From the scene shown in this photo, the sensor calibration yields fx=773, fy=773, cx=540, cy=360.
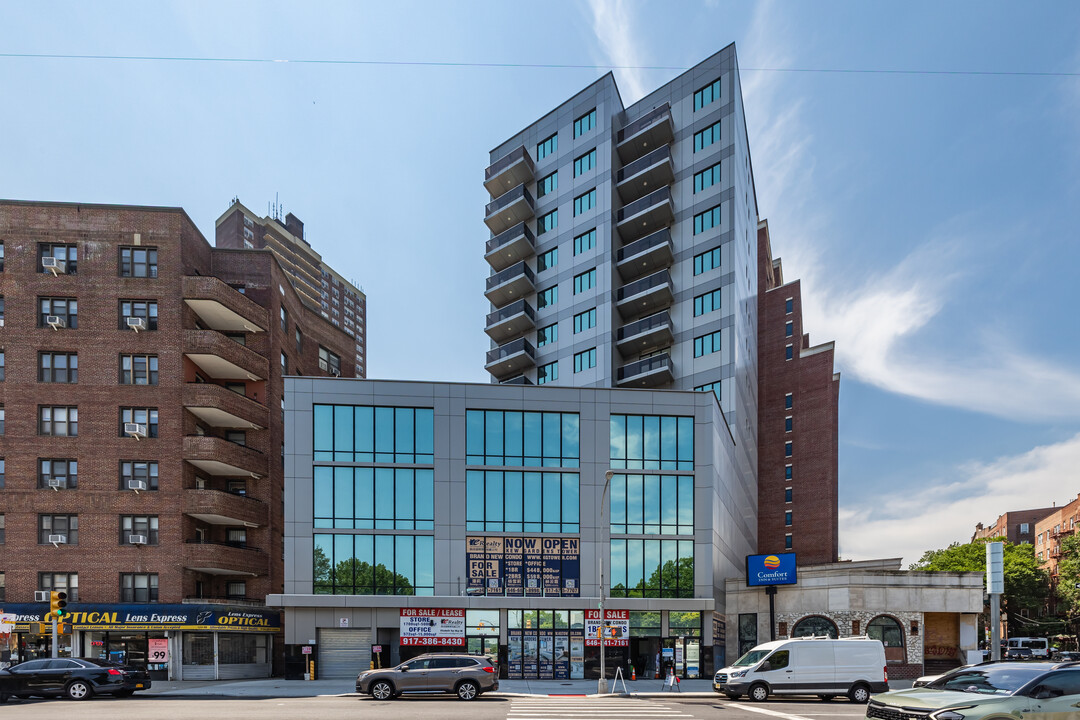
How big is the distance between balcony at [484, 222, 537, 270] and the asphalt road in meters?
46.6

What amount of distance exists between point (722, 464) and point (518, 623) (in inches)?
656

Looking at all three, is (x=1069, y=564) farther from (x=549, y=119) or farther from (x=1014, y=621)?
(x=549, y=119)

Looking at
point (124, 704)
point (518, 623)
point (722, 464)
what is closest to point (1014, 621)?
point (722, 464)

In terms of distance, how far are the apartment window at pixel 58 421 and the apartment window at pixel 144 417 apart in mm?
2551

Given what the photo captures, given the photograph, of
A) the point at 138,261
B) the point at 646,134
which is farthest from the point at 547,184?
the point at 138,261

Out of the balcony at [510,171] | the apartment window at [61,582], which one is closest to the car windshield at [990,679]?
the apartment window at [61,582]

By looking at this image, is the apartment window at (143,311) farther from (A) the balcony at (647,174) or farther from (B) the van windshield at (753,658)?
(A) the balcony at (647,174)

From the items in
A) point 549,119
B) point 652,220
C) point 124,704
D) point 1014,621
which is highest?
point 549,119

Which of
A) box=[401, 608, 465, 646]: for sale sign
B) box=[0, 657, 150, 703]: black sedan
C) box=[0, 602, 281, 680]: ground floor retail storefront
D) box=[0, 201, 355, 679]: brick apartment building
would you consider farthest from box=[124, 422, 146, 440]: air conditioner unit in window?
box=[401, 608, 465, 646]: for sale sign

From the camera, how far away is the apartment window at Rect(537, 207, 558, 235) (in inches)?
2714

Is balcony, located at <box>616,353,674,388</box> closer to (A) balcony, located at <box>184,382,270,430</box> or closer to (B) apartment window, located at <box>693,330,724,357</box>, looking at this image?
(B) apartment window, located at <box>693,330,724,357</box>

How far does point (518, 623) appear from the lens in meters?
41.7

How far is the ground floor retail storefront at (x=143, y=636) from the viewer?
41.0m

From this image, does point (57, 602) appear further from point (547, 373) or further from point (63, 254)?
point (547, 373)
